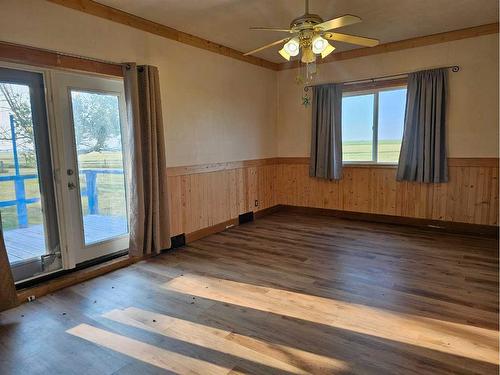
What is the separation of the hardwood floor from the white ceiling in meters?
2.60

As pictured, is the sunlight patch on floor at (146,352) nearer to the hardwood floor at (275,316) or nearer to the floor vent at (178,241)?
the hardwood floor at (275,316)

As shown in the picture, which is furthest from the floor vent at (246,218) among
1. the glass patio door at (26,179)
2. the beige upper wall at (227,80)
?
the glass patio door at (26,179)

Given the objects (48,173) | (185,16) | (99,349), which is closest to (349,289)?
(99,349)

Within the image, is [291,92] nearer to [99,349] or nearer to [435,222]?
[435,222]

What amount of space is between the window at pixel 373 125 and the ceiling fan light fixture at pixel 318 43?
8.45 feet

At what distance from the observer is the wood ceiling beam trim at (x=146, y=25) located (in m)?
3.05

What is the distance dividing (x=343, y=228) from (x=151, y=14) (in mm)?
3626

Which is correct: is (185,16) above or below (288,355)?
above

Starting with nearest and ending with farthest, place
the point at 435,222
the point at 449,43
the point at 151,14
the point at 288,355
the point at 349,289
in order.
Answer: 1. the point at 288,355
2. the point at 349,289
3. the point at 151,14
4. the point at 449,43
5. the point at 435,222

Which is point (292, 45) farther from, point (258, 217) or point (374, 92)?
point (258, 217)

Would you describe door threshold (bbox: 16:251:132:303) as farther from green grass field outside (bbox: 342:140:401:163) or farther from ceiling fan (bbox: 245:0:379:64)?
green grass field outside (bbox: 342:140:401:163)

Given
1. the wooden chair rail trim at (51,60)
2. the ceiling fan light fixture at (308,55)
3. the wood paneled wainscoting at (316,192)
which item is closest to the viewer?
the wooden chair rail trim at (51,60)

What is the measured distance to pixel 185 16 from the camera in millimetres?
3543

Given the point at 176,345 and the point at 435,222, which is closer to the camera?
the point at 176,345
